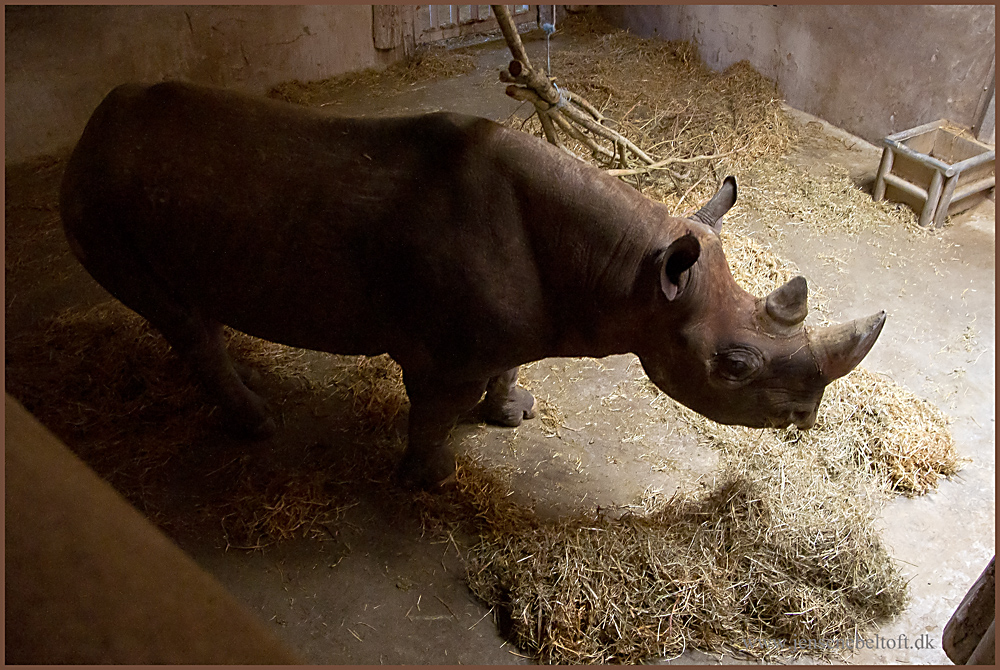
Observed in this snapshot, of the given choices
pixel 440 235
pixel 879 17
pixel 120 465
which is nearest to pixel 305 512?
pixel 120 465

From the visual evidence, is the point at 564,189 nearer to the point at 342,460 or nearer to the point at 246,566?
the point at 342,460

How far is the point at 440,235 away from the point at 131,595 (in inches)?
80.0

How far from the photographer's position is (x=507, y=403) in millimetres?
4301

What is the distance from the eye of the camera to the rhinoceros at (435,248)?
9.70ft

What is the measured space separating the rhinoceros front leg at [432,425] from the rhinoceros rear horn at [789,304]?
1.30 meters

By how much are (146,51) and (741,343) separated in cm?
699

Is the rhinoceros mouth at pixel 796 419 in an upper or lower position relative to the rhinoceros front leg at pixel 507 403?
upper

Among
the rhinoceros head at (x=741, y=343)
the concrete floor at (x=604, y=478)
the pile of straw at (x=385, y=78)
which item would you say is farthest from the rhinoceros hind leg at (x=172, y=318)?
the pile of straw at (x=385, y=78)

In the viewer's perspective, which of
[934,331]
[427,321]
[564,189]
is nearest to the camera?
[564,189]

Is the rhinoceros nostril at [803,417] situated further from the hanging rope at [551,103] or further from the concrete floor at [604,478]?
the hanging rope at [551,103]

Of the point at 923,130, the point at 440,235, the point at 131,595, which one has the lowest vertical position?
the point at 923,130

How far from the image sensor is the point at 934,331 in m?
5.03

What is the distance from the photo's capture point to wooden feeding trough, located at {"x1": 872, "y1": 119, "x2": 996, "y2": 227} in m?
5.84

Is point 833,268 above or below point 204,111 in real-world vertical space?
below
